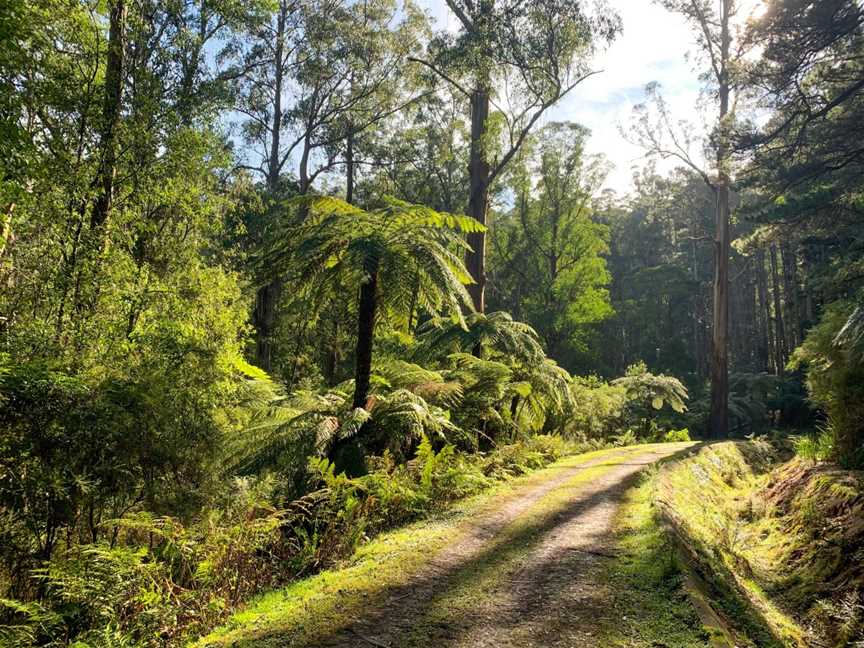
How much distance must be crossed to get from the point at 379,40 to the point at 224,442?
17.8 metres

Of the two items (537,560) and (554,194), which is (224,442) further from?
(554,194)

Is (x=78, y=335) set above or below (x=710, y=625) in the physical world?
above

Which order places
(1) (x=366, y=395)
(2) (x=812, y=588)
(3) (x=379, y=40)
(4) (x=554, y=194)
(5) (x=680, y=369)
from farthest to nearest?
(5) (x=680, y=369) → (4) (x=554, y=194) → (3) (x=379, y=40) → (1) (x=366, y=395) → (2) (x=812, y=588)

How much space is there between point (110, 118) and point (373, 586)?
21.6 feet

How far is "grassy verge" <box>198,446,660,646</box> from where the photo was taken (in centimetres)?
305

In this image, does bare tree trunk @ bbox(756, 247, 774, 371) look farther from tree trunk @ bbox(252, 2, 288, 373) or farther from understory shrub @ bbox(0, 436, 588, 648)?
understory shrub @ bbox(0, 436, 588, 648)

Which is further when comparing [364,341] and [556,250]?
[556,250]

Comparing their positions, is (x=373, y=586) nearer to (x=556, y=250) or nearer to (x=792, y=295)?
(x=556, y=250)

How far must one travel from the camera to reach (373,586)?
11.8 ft

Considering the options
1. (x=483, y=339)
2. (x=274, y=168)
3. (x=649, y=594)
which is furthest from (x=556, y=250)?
(x=649, y=594)

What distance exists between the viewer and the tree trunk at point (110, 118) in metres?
6.43

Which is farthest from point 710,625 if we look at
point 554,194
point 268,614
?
point 554,194

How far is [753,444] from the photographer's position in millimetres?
14211

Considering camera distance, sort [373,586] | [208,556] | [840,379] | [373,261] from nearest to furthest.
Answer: [373,586]
[208,556]
[373,261]
[840,379]
